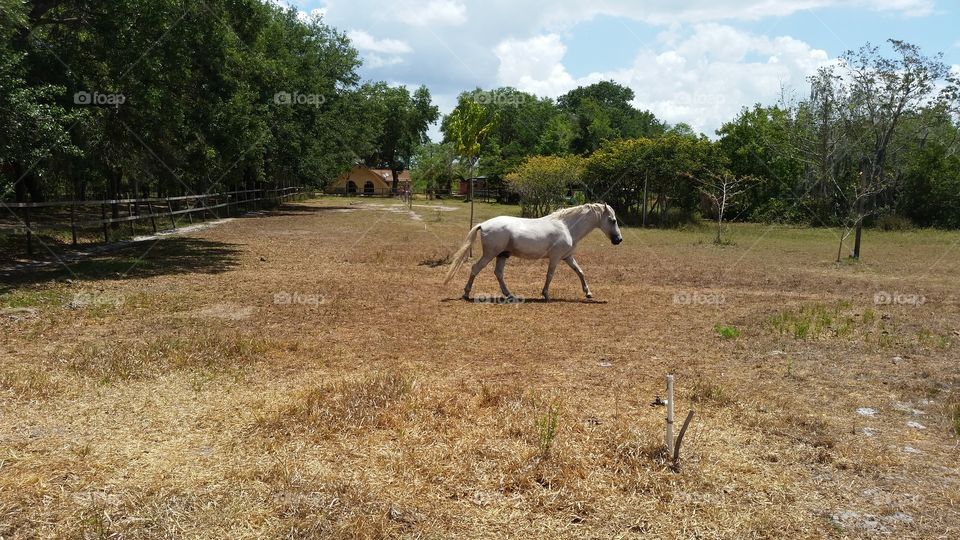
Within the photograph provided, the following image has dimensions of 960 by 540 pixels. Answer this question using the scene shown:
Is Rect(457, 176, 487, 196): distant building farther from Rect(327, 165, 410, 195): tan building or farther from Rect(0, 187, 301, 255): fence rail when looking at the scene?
Rect(0, 187, 301, 255): fence rail

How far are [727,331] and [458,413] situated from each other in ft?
16.5

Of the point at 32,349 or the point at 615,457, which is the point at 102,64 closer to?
the point at 32,349

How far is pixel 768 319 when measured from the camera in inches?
391

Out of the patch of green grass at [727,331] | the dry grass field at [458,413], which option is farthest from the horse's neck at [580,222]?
the patch of green grass at [727,331]

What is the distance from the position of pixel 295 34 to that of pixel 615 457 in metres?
40.6

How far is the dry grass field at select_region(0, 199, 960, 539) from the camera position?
3928mm

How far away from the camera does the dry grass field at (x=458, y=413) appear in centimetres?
393

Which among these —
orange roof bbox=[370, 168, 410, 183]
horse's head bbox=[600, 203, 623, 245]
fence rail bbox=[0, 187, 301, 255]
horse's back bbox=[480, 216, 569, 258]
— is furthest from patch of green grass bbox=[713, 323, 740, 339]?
orange roof bbox=[370, 168, 410, 183]

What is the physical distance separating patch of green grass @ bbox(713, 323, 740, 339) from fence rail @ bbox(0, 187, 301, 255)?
12935 millimetres

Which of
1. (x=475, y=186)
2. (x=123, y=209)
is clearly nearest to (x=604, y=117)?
(x=475, y=186)

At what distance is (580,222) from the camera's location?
11.8 meters

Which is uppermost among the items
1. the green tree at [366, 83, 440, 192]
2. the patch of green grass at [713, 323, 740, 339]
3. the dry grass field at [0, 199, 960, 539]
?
the green tree at [366, 83, 440, 192]

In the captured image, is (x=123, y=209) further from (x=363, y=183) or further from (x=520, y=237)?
(x=363, y=183)

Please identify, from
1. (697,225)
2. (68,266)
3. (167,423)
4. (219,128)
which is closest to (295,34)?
(219,128)
